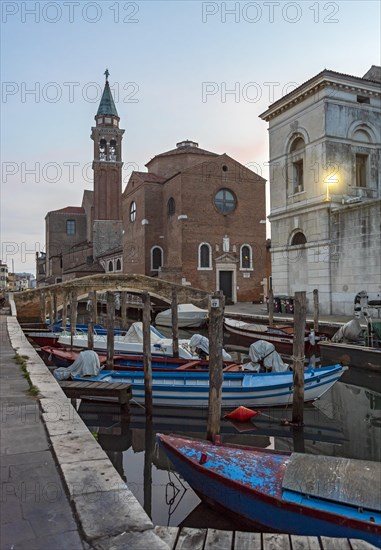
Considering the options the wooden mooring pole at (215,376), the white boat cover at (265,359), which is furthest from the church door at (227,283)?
the wooden mooring pole at (215,376)

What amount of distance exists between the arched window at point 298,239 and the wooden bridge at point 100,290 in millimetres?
5198

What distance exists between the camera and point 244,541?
305 centimetres

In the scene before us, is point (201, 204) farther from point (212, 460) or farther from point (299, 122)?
point (212, 460)

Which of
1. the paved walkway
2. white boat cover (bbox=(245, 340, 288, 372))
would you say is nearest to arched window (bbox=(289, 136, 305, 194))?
white boat cover (bbox=(245, 340, 288, 372))

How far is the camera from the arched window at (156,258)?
113 ft

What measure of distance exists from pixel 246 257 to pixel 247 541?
30.9 m

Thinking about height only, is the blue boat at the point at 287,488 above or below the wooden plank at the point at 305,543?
below

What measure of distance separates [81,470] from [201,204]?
98.7 feet

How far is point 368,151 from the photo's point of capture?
20.4 metres

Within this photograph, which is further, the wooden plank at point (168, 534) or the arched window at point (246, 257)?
the arched window at point (246, 257)

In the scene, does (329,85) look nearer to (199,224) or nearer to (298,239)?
(298,239)

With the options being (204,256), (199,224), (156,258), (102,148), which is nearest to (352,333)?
(204,256)

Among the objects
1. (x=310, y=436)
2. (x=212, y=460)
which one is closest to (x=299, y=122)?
(x=310, y=436)

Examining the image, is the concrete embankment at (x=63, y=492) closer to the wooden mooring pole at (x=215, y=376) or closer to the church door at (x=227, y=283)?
the wooden mooring pole at (x=215, y=376)
